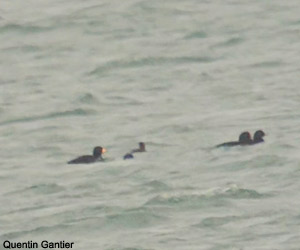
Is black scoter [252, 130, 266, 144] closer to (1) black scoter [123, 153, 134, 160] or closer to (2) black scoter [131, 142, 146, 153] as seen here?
(2) black scoter [131, 142, 146, 153]

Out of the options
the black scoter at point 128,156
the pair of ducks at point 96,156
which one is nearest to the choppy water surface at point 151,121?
the black scoter at point 128,156

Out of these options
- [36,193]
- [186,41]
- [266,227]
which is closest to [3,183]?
[36,193]

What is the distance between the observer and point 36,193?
28609 mm

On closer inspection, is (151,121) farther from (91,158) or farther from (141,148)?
(91,158)

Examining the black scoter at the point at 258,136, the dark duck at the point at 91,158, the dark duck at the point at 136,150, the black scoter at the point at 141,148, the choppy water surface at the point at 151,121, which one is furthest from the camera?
the black scoter at the point at 258,136

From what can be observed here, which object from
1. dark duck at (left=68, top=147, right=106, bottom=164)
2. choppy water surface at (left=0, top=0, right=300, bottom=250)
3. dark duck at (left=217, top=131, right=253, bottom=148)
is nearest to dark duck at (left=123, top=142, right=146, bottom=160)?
choppy water surface at (left=0, top=0, right=300, bottom=250)

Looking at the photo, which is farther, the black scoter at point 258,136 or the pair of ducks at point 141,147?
the black scoter at point 258,136

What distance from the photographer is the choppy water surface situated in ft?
85.4

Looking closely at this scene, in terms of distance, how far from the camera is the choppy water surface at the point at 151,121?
2603 cm

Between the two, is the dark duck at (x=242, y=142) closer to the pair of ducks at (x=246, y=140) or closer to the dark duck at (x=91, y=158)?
the pair of ducks at (x=246, y=140)

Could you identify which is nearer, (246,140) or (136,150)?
(136,150)

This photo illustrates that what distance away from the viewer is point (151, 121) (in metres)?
34.0

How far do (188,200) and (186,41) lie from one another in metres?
14.9

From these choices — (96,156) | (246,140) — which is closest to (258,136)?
(246,140)
